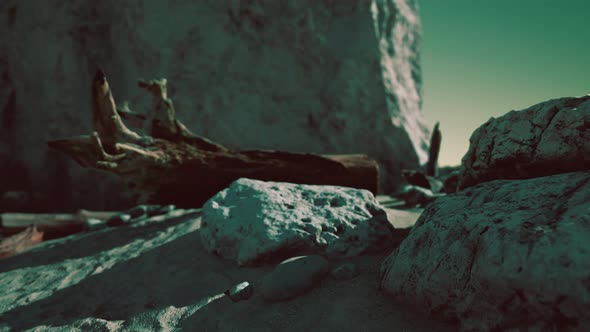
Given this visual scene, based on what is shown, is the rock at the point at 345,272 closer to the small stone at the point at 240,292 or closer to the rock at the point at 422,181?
the small stone at the point at 240,292

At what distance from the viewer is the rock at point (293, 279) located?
154 cm

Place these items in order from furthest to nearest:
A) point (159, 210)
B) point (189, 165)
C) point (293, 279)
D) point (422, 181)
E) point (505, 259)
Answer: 1. point (422, 181)
2. point (159, 210)
3. point (189, 165)
4. point (293, 279)
5. point (505, 259)

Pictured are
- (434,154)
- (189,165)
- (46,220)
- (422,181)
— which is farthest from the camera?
(434,154)

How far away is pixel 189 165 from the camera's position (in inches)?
139

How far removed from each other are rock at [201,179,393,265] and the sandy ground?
116mm

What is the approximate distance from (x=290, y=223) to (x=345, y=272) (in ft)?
1.54

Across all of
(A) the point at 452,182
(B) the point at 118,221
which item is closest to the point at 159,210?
(B) the point at 118,221

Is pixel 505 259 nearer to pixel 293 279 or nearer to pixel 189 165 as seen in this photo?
pixel 293 279

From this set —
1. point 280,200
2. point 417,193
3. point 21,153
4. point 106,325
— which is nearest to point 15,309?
point 106,325

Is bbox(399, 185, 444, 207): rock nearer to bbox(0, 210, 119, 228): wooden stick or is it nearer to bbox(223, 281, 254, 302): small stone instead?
bbox(223, 281, 254, 302): small stone

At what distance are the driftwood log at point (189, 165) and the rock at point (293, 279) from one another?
195 cm

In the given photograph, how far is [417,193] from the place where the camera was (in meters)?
3.64

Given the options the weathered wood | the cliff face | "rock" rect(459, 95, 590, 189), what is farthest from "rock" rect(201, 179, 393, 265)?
the cliff face

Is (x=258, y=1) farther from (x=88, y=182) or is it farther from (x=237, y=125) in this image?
(x=88, y=182)
